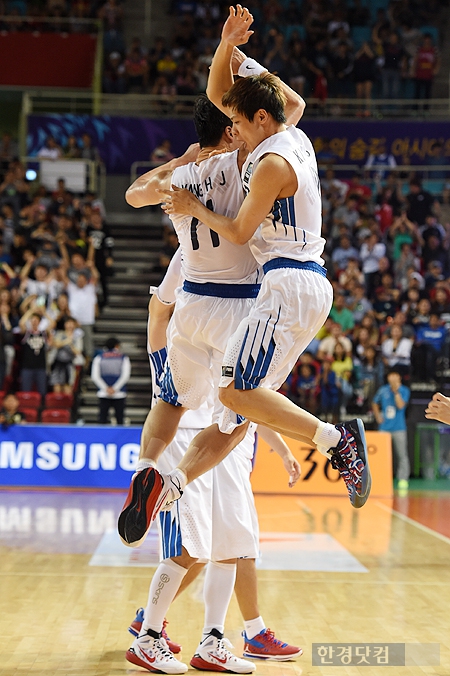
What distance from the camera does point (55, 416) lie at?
1409 cm

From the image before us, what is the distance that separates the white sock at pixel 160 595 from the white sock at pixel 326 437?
119 cm

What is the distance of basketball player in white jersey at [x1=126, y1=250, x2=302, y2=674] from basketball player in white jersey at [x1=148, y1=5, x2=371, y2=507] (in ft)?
2.23

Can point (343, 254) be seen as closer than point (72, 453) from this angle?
No

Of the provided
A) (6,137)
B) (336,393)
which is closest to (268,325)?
(336,393)

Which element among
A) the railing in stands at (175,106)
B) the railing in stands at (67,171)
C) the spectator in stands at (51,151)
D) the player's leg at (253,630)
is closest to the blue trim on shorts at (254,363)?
the player's leg at (253,630)

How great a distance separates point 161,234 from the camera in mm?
19938

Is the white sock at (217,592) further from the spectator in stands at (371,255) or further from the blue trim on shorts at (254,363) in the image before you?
the spectator in stands at (371,255)

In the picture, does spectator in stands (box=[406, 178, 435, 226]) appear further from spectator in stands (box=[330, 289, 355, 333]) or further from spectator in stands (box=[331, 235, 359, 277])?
spectator in stands (box=[330, 289, 355, 333])

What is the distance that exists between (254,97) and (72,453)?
29.6 feet

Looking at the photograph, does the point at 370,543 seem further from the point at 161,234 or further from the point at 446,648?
the point at 161,234

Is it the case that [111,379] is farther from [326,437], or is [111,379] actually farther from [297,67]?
[297,67]

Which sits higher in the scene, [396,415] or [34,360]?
[34,360]

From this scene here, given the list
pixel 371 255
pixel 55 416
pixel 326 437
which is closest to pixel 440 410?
pixel 326 437

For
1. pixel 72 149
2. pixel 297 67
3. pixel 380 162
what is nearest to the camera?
pixel 72 149
